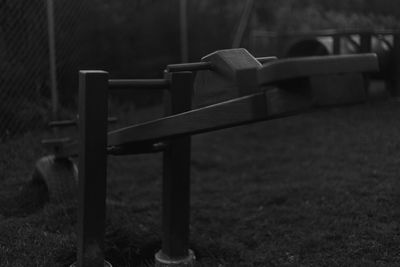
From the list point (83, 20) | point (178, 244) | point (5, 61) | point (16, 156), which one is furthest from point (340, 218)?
point (83, 20)

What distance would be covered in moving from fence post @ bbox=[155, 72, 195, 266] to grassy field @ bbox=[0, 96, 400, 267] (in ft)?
0.68

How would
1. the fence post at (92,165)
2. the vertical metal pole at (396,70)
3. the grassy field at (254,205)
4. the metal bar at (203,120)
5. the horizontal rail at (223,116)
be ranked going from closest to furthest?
the horizontal rail at (223,116)
the metal bar at (203,120)
the fence post at (92,165)
the grassy field at (254,205)
the vertical metal pole at (396,70)

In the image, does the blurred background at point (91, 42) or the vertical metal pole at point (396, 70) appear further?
the vertical metal pole at point (396, 70)

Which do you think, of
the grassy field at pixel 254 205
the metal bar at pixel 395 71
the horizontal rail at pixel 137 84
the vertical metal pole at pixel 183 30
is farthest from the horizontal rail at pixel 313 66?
the metal bar at pixel 395 71

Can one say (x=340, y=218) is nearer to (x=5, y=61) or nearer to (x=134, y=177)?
(x=134, y=177)

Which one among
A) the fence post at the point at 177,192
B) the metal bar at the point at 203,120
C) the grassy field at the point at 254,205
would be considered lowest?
the grassy field at the point at 254,205

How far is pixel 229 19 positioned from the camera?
9656mm

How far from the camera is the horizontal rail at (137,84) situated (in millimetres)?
2688

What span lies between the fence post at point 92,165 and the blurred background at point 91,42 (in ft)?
9.05

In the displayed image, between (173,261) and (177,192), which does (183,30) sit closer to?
(177,192)

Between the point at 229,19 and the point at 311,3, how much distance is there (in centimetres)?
550

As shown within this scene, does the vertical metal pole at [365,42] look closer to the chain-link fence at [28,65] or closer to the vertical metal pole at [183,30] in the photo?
the vertical metal pole at [183,30]

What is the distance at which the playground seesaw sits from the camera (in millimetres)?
1853

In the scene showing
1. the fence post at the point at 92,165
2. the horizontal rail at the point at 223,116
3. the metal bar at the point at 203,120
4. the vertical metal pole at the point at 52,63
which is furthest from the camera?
the vertical metal pole at the point at 52,63
